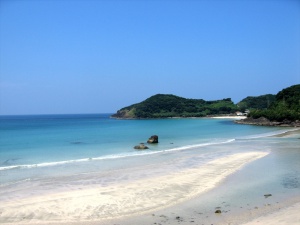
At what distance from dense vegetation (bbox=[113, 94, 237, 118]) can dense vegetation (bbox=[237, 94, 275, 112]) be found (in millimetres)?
8251

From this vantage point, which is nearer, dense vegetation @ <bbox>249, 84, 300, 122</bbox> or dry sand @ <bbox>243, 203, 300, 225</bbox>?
dry sand @ <bbox>243, 203, 300, 225</bbox>

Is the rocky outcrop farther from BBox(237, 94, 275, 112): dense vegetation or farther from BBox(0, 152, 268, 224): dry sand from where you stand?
BBox(237, 94, 275, 112): dense vegetation

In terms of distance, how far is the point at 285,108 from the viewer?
232ft

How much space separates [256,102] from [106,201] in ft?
531

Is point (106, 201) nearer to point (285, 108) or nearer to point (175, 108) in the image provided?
point (285, 108)

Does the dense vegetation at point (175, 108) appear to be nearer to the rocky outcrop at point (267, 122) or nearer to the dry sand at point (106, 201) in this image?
the rocky outcrop at point (267, 122)

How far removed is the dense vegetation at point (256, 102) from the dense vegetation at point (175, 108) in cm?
825

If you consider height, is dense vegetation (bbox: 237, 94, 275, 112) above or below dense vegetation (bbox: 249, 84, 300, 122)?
above

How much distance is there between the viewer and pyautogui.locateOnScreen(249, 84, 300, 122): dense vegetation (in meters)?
65.2

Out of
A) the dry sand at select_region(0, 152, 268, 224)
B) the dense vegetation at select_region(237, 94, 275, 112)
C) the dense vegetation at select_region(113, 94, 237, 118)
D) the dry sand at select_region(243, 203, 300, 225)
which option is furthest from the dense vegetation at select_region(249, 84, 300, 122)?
the dense vegetation at select_region(237, 94, 275, 112)

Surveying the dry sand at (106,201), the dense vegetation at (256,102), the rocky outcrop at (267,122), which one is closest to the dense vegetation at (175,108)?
the dense vegetation at (256,102)

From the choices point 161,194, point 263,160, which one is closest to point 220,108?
point 263,160

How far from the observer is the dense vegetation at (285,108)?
65.2 m

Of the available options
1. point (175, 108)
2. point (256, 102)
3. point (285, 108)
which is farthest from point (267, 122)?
point (256, 102)
